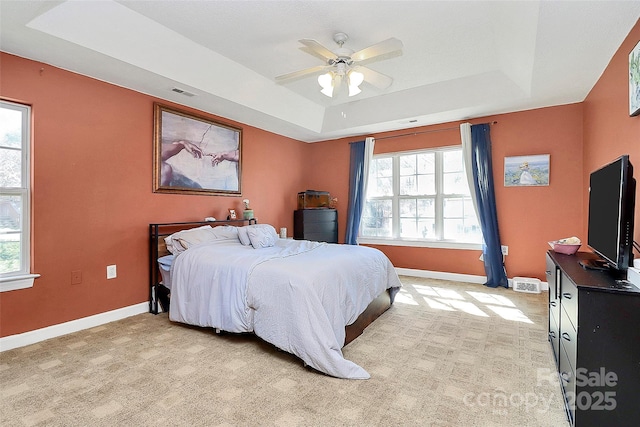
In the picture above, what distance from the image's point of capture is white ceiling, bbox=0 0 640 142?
90.4 inches

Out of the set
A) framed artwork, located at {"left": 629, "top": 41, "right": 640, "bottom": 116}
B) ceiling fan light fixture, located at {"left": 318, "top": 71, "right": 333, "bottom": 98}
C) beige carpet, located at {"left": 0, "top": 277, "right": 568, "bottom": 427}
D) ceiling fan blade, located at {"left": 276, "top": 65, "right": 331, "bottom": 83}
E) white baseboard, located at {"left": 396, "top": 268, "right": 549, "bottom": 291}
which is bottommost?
beige carpet, located at {"left": 0, "top": 277, "right": 568, "bottom": 427}

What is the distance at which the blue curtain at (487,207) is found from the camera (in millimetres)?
4312

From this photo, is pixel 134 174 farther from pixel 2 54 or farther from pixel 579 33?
pixel 579 33

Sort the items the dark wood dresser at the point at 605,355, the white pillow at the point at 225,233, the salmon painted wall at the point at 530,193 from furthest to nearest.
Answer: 1. the salmon painted wall at the point at 530,193
2. the white pillow at the point at 225,233
3. the dark wood dresser at the point at 605,355

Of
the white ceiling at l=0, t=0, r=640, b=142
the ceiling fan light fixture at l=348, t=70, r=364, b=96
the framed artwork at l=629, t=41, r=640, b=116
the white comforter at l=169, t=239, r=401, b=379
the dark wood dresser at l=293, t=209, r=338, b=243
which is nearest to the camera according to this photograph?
the framed artwork at l=629, t=41, r=640, b=116

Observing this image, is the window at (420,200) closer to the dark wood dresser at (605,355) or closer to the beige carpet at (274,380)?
the beige carpet at (274,380)

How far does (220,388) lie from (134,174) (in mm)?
2502

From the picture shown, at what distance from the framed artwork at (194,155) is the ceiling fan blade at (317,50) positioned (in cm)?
202

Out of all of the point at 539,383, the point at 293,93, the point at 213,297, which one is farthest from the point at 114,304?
the point at 539,383

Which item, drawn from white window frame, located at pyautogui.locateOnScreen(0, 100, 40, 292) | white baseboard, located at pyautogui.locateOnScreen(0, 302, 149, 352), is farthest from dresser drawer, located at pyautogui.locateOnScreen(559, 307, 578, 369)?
white window frame, located at pyautogui.locateOnScreen(0, 100, 40, 292)

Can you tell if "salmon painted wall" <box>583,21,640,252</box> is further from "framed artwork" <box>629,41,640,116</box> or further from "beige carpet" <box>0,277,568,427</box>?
"beige carpet" <box>0,277,568,427</box>

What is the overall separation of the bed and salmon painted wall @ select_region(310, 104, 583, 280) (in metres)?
1.98

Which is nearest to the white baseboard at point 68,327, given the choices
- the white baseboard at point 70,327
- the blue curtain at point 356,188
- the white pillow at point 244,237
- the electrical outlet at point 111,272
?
the white baseboard at point 70,327

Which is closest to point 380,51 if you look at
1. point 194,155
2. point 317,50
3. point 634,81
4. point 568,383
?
point 317,50
